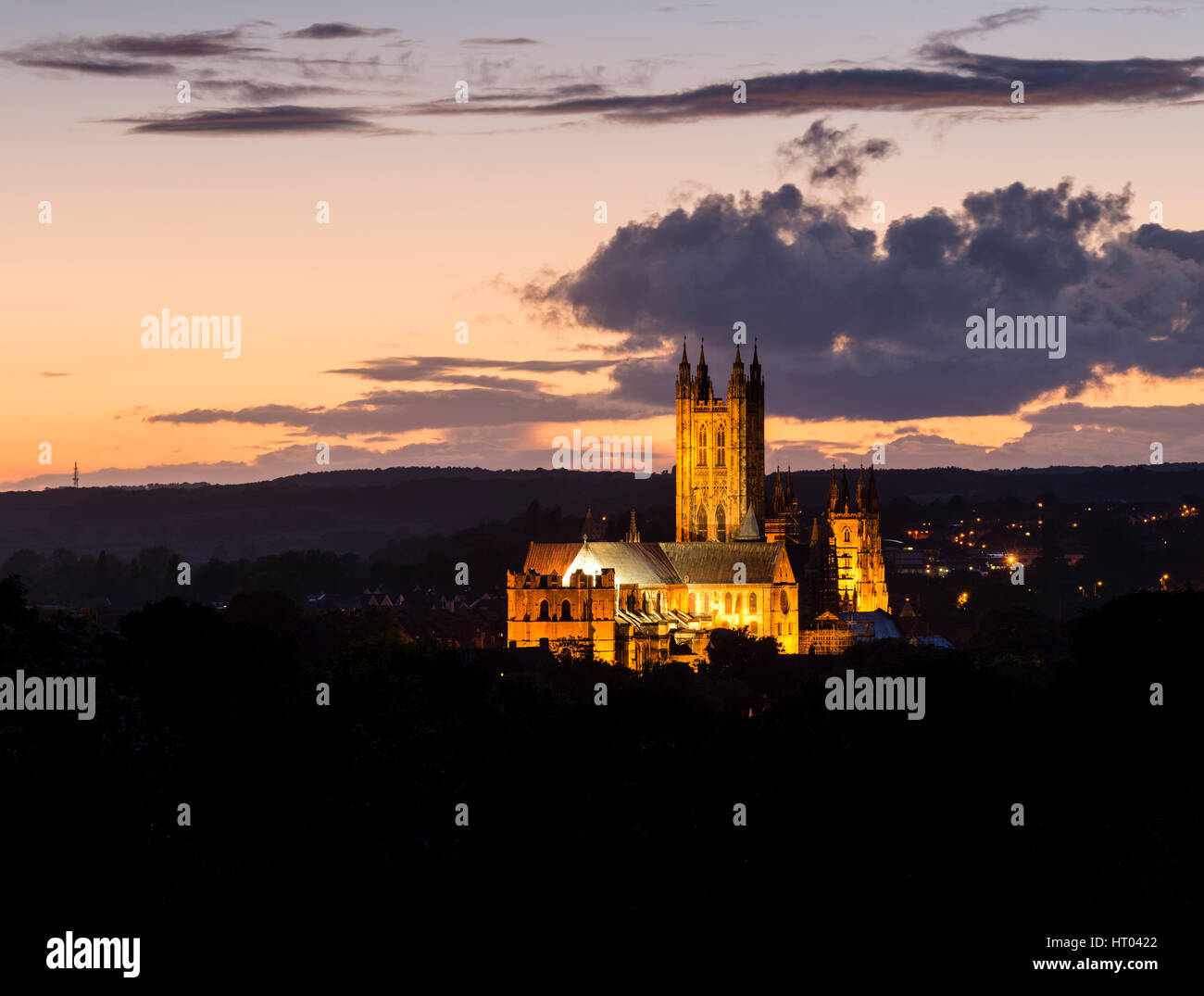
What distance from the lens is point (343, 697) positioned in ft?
349

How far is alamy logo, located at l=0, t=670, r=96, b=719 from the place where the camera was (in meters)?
81.4

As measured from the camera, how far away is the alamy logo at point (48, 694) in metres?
81.4
